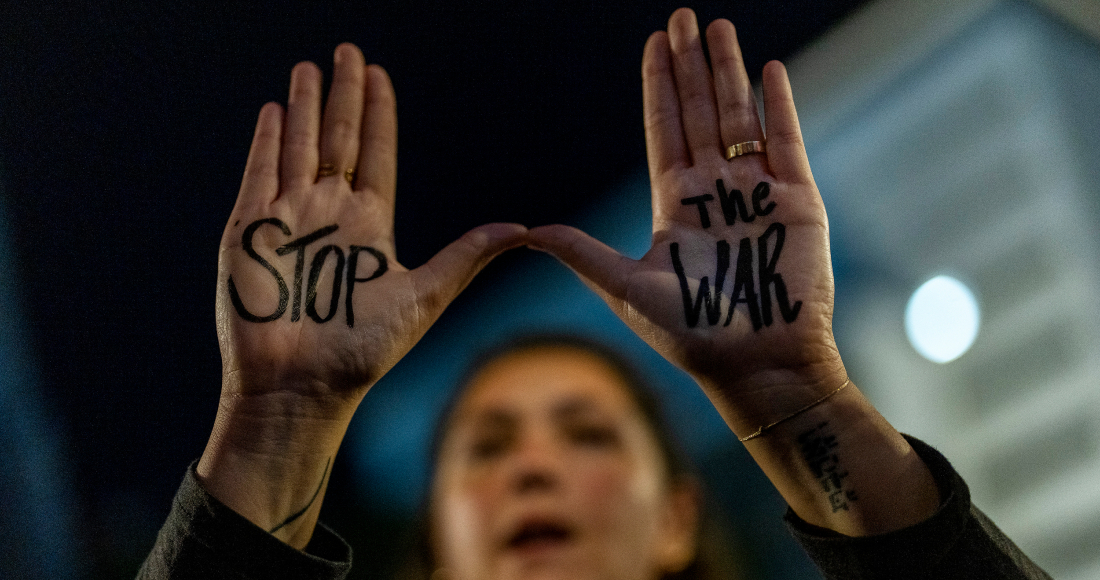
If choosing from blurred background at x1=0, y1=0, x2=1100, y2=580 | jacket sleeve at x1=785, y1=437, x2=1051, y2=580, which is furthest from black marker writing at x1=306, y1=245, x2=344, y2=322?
jacket sleeve at x1=785, y1=437, x2=1051, y2=580

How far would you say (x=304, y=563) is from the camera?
3.19 ft

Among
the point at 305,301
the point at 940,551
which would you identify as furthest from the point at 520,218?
the point at 940,551

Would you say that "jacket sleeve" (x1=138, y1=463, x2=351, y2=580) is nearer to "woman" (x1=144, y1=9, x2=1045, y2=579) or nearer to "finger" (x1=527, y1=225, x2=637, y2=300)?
"woman" (x1=144, y1=9, x2=1045, y2=579)

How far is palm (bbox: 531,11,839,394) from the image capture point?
105 centimetres

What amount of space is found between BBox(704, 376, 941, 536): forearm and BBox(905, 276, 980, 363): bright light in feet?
2.79

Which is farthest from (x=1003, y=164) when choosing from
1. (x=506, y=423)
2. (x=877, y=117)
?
(x=506, y=423)

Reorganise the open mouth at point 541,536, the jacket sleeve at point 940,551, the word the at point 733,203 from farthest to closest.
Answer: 1. the open mouth at point 541,536
2. the word the at point 733,203
3. the jacket sleeve at point 940,551

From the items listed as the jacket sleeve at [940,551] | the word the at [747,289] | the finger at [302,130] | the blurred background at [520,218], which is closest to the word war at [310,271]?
the finger at [302,130]

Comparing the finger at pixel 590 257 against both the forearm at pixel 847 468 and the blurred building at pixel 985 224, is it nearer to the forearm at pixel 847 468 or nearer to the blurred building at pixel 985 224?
the forearm at pixel 847 468

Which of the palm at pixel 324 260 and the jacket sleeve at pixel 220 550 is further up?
the palm at pixel 324 260

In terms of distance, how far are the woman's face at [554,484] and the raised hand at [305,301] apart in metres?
0.44

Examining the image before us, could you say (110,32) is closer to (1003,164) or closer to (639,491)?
(639,491)

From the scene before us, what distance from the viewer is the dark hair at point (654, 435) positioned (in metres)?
1.63

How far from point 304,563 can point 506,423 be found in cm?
60
